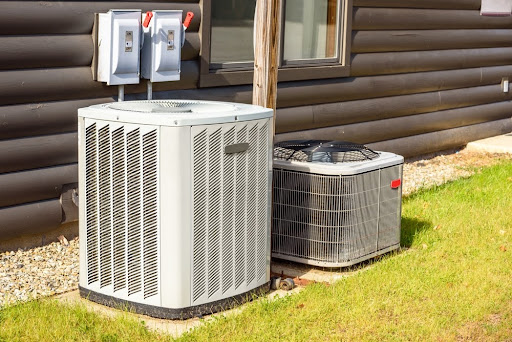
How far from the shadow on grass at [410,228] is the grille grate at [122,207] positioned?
2.44 meters

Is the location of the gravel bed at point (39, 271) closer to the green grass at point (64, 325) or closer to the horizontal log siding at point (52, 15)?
the green grass at point (64, 325)

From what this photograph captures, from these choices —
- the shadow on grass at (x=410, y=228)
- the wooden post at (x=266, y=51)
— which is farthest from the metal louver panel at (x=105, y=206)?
the shadow on grass at (x=410, y=228)

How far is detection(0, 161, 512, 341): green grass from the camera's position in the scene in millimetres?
4688

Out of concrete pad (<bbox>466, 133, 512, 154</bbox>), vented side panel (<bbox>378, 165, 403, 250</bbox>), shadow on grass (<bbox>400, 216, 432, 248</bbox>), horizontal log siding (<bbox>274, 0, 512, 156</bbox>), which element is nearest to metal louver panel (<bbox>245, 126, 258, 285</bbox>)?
vented side panel (<bbox>378, 165, 403, 250</bbox>)

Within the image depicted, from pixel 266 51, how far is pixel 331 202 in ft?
3.49

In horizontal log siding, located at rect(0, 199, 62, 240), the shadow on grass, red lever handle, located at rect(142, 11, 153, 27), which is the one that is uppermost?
red lever handle, located at rect(142, 11, 153, 27)

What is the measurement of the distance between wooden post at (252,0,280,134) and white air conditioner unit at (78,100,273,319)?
1.71 feet

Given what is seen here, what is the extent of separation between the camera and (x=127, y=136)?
4816mm

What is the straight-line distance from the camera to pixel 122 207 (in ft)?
16.1

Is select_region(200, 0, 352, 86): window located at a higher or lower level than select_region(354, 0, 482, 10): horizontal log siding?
lower

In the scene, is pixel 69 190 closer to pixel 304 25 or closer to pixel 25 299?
pixel 25 299

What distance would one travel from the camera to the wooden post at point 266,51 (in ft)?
18.4

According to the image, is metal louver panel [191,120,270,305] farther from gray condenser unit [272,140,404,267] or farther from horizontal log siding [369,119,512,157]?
horizontal log siding [369,119,512,157]

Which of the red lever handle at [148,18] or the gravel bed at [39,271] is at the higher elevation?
the red lever handle at [148,18]
